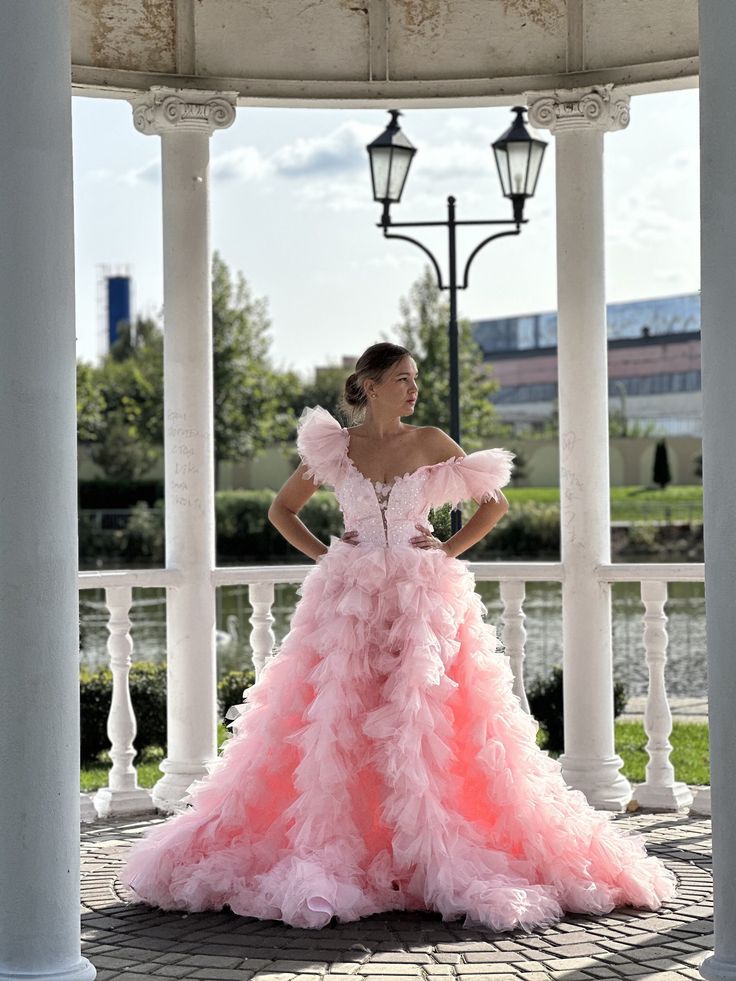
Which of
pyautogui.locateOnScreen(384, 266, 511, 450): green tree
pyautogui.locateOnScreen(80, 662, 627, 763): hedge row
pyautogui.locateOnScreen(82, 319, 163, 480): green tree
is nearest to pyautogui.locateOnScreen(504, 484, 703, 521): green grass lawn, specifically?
pyautogui.locateOnScreen(384, 266, 511, 450): green tree

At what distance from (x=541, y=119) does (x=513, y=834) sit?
4.82 m

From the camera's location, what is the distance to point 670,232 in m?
72.4

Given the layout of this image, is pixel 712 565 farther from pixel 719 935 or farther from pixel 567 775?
pixel 567 775

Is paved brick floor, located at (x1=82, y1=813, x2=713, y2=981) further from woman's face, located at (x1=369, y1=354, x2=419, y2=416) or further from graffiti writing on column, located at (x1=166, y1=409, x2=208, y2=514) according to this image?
graffiti writing on column, located at (x1=166, y1=409, x2=208, y2=514)

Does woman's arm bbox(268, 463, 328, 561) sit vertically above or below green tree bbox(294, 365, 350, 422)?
below

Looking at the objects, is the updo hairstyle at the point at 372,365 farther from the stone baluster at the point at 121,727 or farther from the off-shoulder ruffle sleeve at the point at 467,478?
the stone baluster at the point at 121,727

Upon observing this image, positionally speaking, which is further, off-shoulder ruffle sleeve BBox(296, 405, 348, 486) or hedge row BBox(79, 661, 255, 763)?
hedge row BBox(79, 661, 255, 763)

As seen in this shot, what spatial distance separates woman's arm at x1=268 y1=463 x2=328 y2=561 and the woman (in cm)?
15

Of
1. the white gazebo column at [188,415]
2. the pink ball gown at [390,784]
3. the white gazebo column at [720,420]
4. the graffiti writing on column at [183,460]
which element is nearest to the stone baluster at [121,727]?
the white gazebo column at [188,415]

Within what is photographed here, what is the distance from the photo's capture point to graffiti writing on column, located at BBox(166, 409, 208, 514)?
29.8 ft

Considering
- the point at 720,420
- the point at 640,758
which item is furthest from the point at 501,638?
the point at 640,758

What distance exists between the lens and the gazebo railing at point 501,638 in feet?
28.8

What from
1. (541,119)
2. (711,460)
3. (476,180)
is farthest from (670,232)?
(711,460)

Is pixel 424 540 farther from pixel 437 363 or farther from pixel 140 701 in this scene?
pixel 437 363
